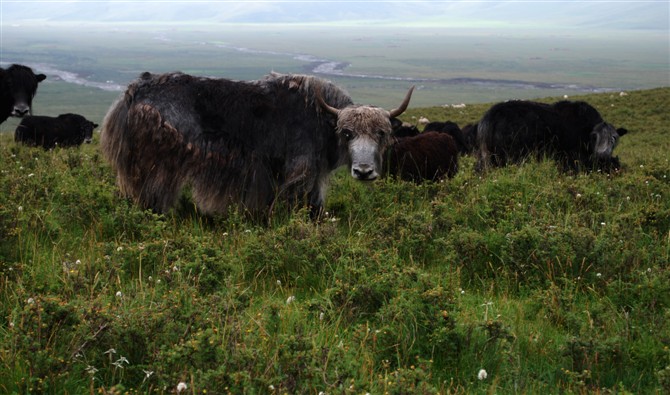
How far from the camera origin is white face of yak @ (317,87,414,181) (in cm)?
595

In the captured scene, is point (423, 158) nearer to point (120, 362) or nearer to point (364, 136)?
point (364, 136)

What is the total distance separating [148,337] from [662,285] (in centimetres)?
316

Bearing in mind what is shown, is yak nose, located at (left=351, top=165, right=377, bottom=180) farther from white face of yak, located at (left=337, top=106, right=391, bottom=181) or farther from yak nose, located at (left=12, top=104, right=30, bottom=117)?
yak nose, located at (left=12, top=104, right=30, bottom=117)

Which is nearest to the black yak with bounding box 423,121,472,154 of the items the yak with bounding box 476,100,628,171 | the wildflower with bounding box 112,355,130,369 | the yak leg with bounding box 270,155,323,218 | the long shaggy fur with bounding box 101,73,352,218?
the yak with bounding box 476,100,628,171

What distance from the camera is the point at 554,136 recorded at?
33.8 feet

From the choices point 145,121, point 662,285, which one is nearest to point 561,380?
point 662,285

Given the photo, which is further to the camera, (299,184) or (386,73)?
(386,73)

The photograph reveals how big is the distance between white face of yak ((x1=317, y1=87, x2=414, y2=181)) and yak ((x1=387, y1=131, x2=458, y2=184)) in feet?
7.89

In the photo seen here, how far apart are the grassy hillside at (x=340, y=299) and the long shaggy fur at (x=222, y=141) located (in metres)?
0.35

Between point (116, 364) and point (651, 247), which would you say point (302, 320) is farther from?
point (651, 247)

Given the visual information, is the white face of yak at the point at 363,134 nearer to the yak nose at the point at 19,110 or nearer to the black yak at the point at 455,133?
the yak nose at the point at 19,110

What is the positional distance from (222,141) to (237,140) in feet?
0.53

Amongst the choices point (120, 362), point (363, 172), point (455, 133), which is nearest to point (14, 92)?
point (363, 172)

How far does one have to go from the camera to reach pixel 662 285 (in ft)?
13.6
